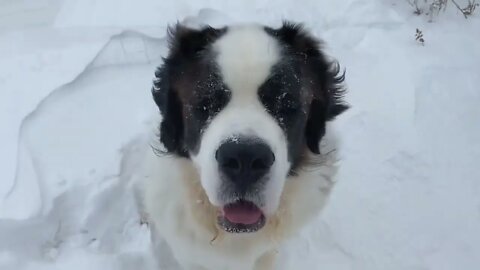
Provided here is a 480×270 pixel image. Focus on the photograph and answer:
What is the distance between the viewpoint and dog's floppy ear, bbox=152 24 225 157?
10.0 feet

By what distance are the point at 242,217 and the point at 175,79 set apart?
28.0 inches

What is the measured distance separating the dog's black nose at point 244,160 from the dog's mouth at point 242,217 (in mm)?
190

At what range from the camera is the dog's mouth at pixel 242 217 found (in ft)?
9.24

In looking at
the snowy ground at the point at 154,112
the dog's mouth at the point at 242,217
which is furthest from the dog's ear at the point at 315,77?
the snowy ground at the point at 154,112

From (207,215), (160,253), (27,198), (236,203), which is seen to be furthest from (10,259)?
(236,203)

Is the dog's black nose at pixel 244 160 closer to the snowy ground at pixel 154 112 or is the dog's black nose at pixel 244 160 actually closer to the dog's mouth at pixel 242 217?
the dog's mouth at pixel 242 217

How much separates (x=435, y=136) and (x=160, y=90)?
2266mm

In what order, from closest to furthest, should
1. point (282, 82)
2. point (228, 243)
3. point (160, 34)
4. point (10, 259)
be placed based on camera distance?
point (282, 82), point (228, 243), point (10, 259), point (160, 34)

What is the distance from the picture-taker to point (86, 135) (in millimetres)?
4383

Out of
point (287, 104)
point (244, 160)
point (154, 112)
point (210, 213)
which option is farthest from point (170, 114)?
point (154, 112)

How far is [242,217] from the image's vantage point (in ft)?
9.43

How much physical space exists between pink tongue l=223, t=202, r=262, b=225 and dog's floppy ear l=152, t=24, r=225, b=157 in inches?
15.5

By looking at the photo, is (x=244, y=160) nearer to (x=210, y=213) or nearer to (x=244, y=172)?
(x=244, y=172)

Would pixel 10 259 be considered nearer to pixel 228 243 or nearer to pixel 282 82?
pixel 228 243
